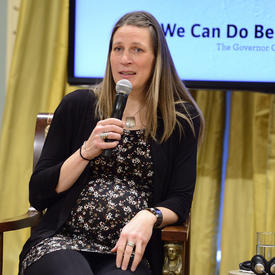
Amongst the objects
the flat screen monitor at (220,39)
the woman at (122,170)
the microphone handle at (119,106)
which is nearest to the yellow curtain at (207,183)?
the flat screen monitor at (220,39)

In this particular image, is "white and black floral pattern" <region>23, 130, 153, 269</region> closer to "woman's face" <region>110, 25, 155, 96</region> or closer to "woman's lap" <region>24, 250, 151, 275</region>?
"woman's lap" <region>24, 250, 151, 275</region>

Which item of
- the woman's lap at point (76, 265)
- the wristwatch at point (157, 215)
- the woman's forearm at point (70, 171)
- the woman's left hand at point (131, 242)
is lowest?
the woman's lap at point (76, 265)

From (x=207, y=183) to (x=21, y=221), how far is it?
1249 mm

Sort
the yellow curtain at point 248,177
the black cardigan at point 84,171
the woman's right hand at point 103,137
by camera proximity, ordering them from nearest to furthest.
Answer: the woman's right hand at point 103,137, the black cardigan at point 84,171, the yellow curtain at point 248,177

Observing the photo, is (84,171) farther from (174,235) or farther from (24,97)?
(24,97)

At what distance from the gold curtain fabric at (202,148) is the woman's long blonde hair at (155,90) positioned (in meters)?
0.89

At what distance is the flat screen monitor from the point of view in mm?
2861

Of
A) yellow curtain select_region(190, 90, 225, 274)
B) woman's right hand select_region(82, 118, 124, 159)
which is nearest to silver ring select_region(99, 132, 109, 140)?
woman's right hand select_region(82, 118, 124, 159)

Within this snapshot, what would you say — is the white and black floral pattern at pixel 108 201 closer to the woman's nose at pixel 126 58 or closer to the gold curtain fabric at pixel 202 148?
the woman's nose at pixel 126 58

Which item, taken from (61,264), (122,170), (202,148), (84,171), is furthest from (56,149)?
(202,148)

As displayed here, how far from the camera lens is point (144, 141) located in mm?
2119

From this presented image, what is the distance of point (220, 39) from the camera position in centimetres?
288

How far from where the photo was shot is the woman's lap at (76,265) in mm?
1769

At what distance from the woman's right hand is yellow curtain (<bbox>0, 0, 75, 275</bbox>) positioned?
137 centimetres
